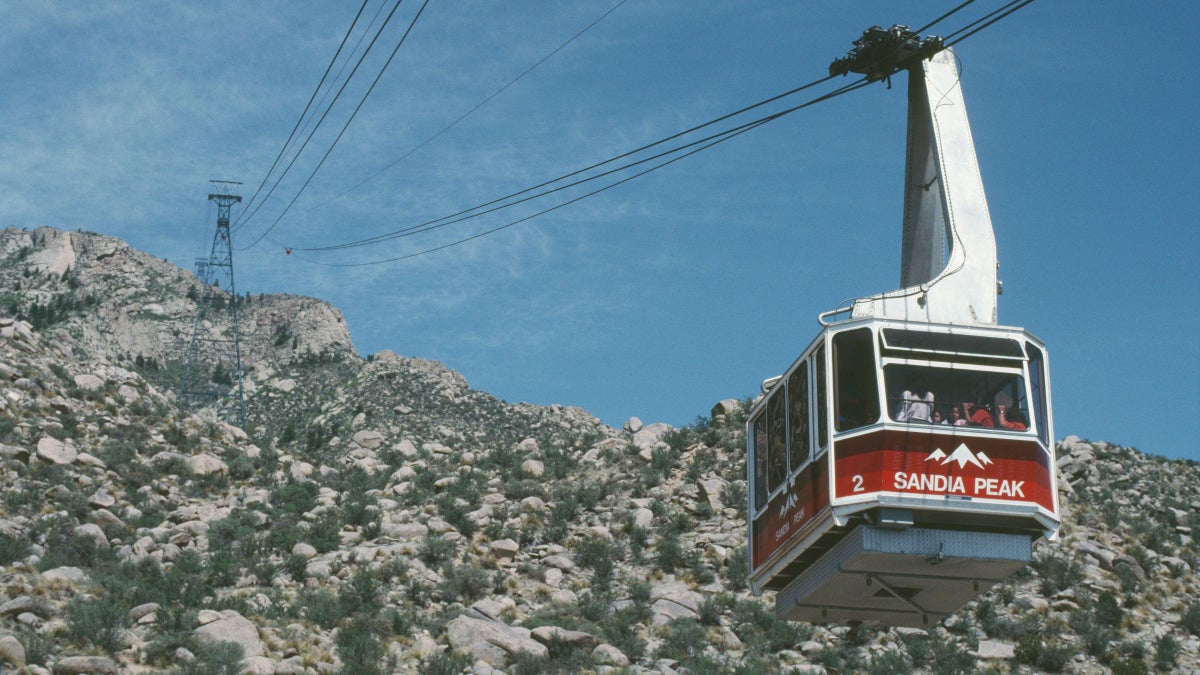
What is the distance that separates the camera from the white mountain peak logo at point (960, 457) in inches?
670

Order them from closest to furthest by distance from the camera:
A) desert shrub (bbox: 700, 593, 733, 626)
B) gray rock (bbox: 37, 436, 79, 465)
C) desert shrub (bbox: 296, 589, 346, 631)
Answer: desert shrub (bbox: 296, 589, 346, 631)
desert shrub (bbox: 700, 593, 733, 626)
gray rock (bbox: 37, 436, 79, 465)

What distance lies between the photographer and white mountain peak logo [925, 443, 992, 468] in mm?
17016

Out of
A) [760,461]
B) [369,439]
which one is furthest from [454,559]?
[369,439]

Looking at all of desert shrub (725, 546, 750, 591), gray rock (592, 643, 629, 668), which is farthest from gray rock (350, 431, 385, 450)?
gray rock (592, 643, 629, 668)

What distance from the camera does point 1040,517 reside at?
57.4 feet

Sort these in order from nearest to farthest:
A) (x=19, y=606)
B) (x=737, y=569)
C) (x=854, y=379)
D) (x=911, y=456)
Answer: (x=911, y=456), (x=854, y=379), (x=19, y=606), (x=737, y=569)

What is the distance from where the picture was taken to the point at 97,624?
28844mm

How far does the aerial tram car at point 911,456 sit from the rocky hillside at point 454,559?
1250 cm

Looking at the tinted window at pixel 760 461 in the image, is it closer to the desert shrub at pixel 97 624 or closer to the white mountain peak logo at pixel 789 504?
the white mountain peak logo at pixel 789 504

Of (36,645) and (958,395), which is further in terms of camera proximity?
(36,645)

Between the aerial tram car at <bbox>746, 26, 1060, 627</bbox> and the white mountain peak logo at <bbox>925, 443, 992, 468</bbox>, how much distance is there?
0.5 inches

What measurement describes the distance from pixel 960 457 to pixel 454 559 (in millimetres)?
22707

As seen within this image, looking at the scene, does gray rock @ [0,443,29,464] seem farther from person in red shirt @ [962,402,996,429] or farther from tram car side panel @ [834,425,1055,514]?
person in red shirt @ [962,402,996,429]

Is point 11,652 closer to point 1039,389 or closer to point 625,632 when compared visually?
point 625,632
